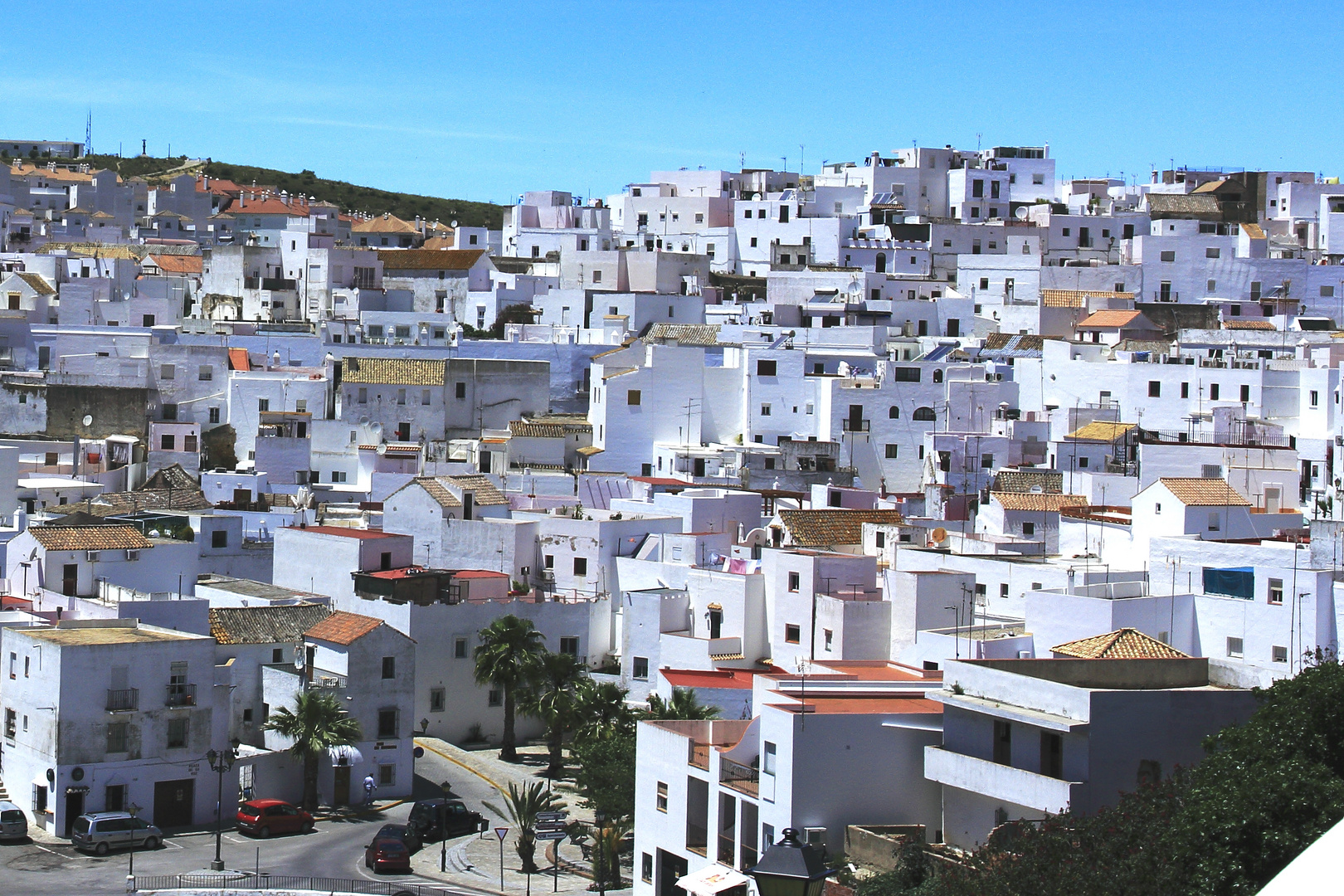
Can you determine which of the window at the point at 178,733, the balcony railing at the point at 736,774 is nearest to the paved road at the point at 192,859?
the window at the point at 178,733

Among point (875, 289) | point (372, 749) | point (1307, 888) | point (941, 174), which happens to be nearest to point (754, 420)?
point (875, 289)

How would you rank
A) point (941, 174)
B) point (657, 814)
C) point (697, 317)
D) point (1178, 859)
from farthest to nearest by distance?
point (941, 174)
point (697, 317)
point (657, 814)
point (1178, 859)

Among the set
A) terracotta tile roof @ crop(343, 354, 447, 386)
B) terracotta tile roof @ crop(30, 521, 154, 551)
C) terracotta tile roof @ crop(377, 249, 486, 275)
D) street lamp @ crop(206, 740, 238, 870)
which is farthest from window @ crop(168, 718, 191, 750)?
terracotta tile roof @ crop(377, 249, 486, 275)

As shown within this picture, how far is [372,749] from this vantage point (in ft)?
112

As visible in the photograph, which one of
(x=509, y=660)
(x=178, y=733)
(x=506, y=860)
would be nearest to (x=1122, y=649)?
(x=506, y=860)

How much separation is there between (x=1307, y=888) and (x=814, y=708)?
19004 millimetres

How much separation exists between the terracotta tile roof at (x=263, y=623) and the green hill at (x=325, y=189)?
247 feet

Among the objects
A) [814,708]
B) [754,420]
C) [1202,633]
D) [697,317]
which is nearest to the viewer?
[814,708]

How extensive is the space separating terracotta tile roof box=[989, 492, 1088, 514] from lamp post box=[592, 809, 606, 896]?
1438cm

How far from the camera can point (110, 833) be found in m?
29.9

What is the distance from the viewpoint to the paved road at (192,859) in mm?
27500

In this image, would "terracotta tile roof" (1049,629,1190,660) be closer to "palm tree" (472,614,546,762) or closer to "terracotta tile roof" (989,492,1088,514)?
"palm tree" (472,614,546,762)

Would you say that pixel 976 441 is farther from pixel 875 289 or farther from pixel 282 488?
pixel 282 488

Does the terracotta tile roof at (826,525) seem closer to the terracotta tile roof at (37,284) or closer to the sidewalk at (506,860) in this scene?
the sidewalk at (506,860)
